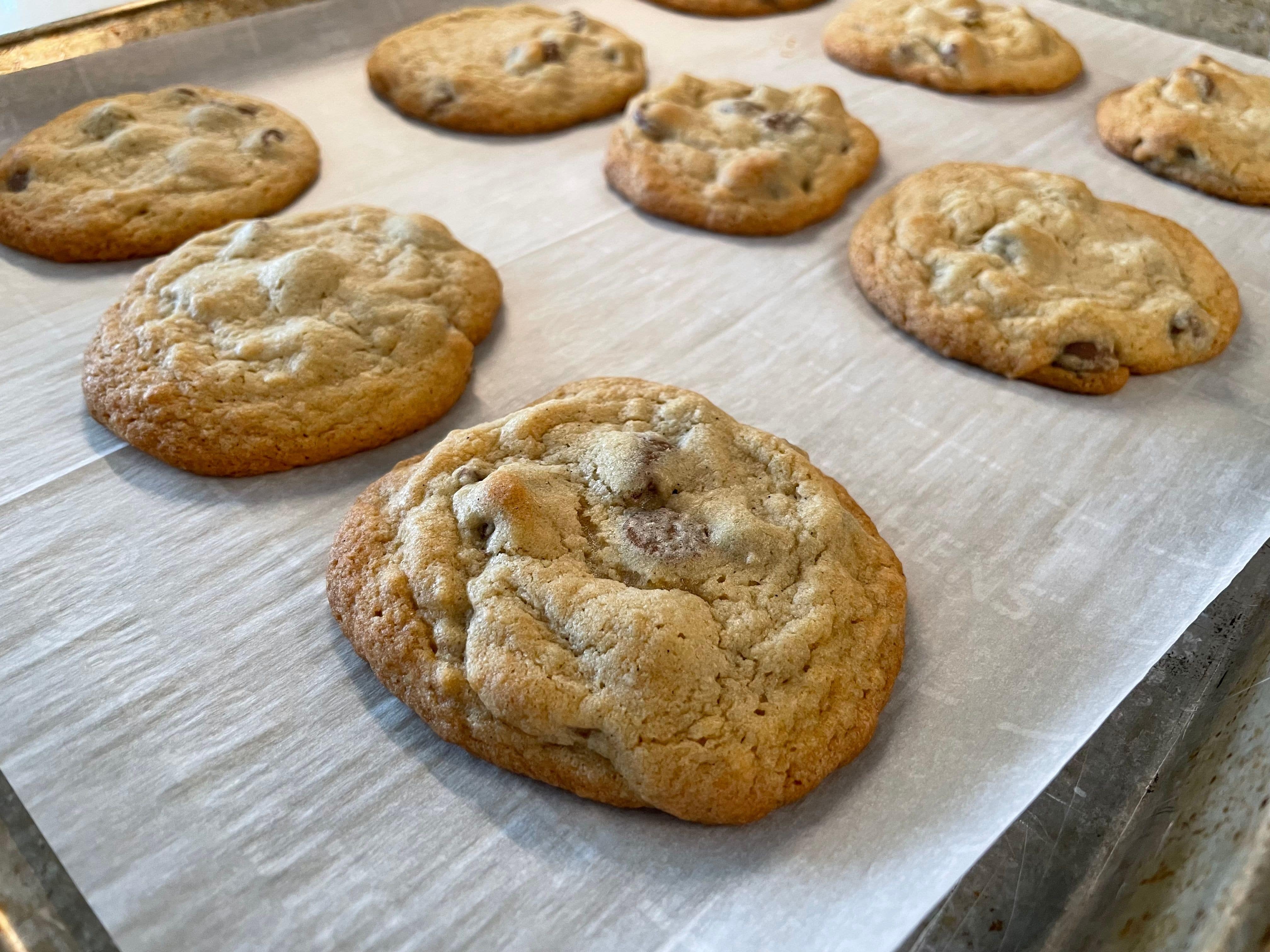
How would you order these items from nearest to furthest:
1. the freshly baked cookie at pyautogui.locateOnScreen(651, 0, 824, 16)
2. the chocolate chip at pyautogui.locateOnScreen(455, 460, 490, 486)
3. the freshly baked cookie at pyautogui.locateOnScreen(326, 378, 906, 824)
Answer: the freshly baked cookie at pyautogui.locateOnScreen(326, 378, 906, 824) < the chocolate chip at pyautogui.locateOnScreen(455, 460, 490, 486) < the freshly baked cookie at pyautogui.locateOnScreen(651, 0, 824, 16)

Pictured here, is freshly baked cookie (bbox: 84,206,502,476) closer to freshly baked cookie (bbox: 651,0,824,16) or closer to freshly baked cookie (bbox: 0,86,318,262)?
freshly baked cookie (bbox: 0,86,318,262)

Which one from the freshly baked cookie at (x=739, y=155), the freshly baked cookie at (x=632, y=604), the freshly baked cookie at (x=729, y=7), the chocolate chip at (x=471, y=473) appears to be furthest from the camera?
the freshly baked cookie at (x=729, y=7)

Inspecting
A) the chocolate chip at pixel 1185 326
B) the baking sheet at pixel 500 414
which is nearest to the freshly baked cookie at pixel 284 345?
the baking sheet at pixel 500 414

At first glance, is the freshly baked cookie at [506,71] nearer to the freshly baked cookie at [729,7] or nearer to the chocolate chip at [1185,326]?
the freshly baked cookie at [729,7]

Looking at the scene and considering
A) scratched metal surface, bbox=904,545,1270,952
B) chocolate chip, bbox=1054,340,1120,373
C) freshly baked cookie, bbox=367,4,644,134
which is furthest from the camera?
freshly baked cookie, bbox=367,4,644,134

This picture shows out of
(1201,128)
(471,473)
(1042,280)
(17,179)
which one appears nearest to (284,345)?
(471,473)

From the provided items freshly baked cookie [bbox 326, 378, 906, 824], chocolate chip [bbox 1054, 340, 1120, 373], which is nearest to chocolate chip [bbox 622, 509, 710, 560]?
freshly baked cookie [bbox 326, 378, 906, 824]

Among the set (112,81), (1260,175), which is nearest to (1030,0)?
(1260,175)
